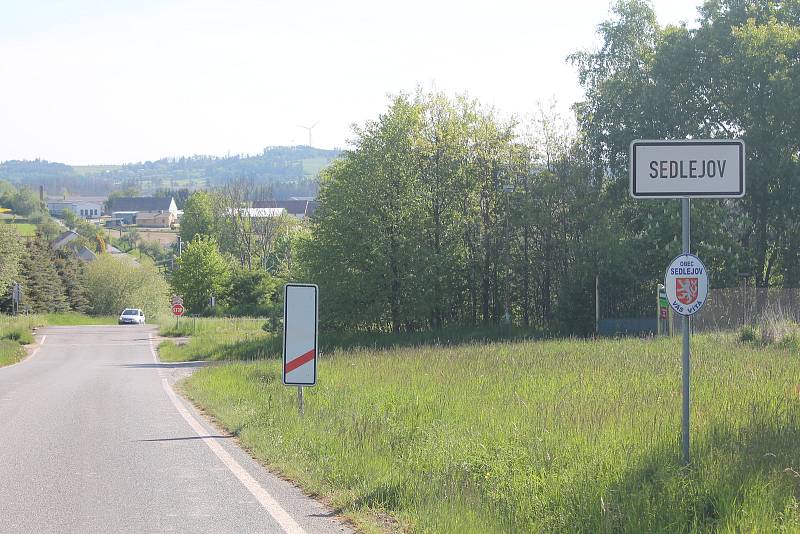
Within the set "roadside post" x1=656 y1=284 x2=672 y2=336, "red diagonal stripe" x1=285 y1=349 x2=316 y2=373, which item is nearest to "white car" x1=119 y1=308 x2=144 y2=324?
"roadside post" x1=656 y1=284 x2=672 y2=336

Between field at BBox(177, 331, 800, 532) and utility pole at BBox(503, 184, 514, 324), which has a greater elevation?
utility pole at BBox(503, 184, 514, 324)

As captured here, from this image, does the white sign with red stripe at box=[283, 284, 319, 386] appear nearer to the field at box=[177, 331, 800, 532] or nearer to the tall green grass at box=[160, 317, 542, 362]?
the field at box=[177, 331, 800, 532]

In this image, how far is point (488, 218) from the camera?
168 ft

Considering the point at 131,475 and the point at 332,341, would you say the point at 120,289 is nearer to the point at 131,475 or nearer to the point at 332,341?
the point at 332,341

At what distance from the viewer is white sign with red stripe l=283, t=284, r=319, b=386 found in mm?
13367

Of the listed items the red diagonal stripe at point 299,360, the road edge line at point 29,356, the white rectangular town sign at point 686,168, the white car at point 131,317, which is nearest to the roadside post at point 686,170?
the white rectangular town sign at point 686,168

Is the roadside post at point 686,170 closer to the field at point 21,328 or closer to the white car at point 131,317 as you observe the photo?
the field at point 21,328

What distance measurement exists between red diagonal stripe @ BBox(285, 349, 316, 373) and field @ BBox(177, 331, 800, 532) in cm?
68

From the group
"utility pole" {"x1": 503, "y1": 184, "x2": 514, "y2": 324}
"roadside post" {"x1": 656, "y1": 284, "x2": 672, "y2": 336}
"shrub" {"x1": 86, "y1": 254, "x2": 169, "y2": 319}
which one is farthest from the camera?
"shrub" {"x1": 86, "y1": 254, "x2": 169, "y2": 319}

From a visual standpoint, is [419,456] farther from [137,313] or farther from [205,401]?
[137,313]

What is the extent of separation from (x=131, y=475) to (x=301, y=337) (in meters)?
3.77

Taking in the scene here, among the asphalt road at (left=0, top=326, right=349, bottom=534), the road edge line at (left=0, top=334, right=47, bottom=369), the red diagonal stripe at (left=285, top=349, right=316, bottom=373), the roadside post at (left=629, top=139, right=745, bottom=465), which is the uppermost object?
the roadside post at (left=629, top=139, right=745, bottom=465)

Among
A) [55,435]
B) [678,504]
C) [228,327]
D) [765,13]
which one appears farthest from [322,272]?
[678,504]

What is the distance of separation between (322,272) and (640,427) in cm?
3851
